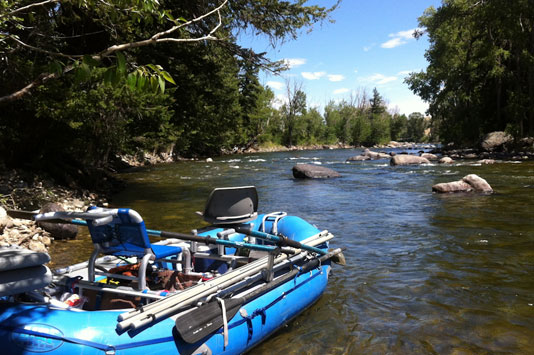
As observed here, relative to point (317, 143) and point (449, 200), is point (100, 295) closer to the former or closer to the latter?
point (449, 200)

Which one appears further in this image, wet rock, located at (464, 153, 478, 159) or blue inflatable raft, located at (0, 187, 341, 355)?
wet rock, located at (464, 153, 478, 159)

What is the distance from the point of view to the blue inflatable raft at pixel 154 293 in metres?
2.81

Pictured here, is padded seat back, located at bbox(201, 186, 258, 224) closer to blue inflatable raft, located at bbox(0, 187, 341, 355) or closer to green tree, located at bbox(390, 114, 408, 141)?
blue inflatable raft, located at bbox(0, 187, 341, 355)

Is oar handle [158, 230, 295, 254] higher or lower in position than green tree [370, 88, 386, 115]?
lower

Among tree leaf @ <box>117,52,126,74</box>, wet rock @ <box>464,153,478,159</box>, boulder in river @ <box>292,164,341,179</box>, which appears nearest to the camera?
tree leaf @ <box>117,52,126,74</box>

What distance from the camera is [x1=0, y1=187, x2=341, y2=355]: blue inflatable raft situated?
281 centimetres

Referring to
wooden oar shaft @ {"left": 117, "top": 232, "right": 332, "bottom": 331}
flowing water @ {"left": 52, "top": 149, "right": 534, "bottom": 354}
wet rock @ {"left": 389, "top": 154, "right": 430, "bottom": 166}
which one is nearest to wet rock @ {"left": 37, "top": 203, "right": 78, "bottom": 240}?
flowing water @ {"left": 52, "top": 149, "right": 534, "bottom": 354}

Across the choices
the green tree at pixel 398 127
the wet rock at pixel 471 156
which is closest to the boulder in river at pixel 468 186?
the wet rock at pixel 471 156

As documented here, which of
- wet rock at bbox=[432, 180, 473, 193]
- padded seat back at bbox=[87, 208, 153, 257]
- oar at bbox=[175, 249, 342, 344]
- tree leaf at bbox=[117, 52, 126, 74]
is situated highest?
tree leaf at bbox=[117, 52, 126, 74]

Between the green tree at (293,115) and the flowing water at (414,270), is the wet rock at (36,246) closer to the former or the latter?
the flowing water at (414,270)

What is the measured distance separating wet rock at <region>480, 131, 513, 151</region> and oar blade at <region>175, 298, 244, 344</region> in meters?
29.7

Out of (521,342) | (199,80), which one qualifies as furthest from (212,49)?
(521,342)

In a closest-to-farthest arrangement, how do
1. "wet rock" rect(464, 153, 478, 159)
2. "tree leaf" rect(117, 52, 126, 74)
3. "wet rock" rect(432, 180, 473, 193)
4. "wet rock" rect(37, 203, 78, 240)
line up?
"tree leaf" rect(117, 52, 126, 74), "wet rock" rect(37, 203, 78, 240), "wet rock" rect(432, 180, 473, 193), "wet rock" rect(464, 153, 478, 159)

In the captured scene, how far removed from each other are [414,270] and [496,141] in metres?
26.4
